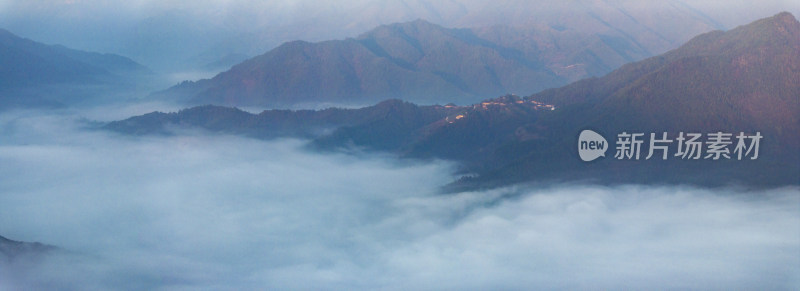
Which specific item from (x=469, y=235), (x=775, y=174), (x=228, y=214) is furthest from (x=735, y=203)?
(x=228, y=214)

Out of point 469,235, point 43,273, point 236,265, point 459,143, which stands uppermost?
point 459,143

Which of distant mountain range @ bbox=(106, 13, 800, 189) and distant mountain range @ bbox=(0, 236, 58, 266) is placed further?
distant mountain range @ bbox=(106, 13, 800, 189)

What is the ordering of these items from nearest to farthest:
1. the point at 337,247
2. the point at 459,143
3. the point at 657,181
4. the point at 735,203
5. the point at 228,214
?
the point at 735,203 → the point at 657,181 → the point at 337,247 → the point at 228,214 → the point at 459,143

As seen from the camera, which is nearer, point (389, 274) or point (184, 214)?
point (389, 274)

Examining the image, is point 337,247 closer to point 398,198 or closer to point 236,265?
point 236,265

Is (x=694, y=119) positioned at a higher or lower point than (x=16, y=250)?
higher

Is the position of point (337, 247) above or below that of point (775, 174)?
below

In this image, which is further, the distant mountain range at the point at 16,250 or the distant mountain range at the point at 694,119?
the distant mountain range at the point at 694,119

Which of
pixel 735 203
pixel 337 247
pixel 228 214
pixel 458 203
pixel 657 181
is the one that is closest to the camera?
pixel 735 203

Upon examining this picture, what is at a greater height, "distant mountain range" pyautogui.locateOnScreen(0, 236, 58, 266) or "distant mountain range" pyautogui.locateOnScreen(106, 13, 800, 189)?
"distant mountain range" pyautogui.locateOnScreen(106, 13, 800, 189)

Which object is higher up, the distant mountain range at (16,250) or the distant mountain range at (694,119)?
the distant mountain range at (694,119)

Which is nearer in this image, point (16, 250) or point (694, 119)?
point (16, 250)
